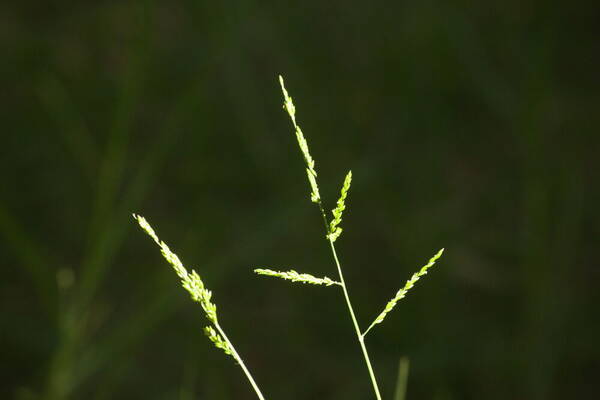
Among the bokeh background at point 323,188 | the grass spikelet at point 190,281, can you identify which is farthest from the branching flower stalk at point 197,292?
the bokeh background at point 323,188

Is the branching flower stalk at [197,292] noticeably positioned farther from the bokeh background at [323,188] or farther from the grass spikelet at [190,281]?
the bokeh background at [323,188]

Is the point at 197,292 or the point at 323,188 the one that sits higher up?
the point at 323,188

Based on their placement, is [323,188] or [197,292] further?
[323,188]

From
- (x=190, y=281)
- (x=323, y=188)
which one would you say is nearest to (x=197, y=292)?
(x=190, y=281)

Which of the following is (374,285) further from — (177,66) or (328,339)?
(177,66)

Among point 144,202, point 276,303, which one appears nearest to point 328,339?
point 276,303

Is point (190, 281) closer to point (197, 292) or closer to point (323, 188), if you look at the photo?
point (197, 292)

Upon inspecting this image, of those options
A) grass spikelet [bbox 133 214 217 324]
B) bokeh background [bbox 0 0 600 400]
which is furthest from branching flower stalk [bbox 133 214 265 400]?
bokeh background [bbox 0 0 600 400]

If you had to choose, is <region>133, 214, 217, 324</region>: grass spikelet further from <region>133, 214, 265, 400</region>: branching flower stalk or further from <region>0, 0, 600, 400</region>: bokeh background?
<region>0, 0, 600, 400</region>: bokeh background
